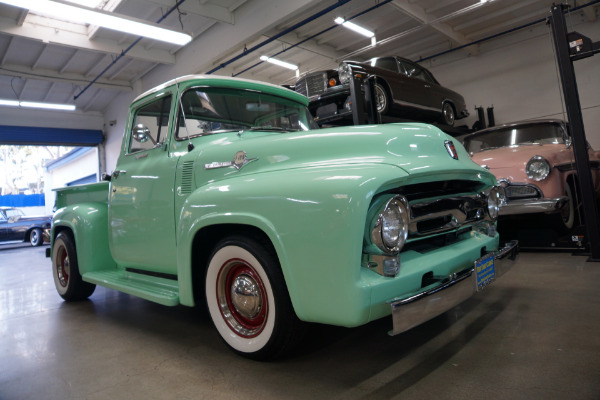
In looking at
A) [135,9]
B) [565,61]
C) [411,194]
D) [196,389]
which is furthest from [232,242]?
[135,9]

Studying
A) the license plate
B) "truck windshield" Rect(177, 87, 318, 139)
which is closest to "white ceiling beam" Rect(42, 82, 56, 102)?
"truck windshield" Rect(177, 87, 318, 139)

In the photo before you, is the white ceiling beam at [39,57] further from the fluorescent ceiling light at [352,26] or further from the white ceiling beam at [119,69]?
the fluorescent ceiling light at [352,26]

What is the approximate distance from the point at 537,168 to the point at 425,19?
231 inches

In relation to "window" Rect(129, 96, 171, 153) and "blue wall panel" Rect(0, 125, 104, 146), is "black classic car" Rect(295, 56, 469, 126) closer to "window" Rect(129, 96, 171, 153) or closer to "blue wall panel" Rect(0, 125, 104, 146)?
"window" Rect(129, 96, 171, 153)

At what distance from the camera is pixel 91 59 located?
1104cm

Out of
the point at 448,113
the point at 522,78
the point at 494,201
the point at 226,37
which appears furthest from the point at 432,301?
the point at 522,78

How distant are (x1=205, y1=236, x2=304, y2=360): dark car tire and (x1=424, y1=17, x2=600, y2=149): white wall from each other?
9.36 metres

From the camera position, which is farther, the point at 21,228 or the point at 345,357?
the point at 21,228

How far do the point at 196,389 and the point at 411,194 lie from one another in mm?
1413

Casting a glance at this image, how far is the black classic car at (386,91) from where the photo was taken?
592 centimetres

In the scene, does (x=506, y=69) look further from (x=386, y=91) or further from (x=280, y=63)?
(x=280, y=63)

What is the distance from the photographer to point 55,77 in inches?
452

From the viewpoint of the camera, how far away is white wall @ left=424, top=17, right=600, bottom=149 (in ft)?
29.3

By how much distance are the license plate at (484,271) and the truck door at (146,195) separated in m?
1.84
